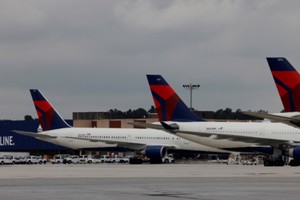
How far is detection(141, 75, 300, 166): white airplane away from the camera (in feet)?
295

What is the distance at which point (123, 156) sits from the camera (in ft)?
487

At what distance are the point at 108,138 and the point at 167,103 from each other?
14484 millimetres

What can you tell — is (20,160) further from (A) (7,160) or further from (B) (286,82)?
(B) (286,82)

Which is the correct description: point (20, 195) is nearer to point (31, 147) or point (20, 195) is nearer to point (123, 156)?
point (123, 156)

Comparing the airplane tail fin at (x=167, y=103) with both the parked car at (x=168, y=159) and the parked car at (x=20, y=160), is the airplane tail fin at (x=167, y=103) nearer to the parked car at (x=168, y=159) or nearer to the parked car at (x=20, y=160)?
the parked car at (x=168, y=159)

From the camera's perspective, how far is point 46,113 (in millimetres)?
120438

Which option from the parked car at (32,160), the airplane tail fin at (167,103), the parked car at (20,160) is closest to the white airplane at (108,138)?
the airplane tail fin at (167,103)

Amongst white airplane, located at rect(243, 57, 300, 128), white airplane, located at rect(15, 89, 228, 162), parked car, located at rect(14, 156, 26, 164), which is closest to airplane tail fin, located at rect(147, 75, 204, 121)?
white airplane, located at rect(15, 89, 228, 162)

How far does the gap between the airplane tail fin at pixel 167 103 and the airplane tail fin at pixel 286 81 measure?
1272 inches

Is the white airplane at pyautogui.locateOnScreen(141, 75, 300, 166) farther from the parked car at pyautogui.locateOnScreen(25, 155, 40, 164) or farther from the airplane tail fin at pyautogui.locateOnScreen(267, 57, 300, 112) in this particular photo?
the parked car at pyautogui.locateOnScreen(25, 155, 40, 164)

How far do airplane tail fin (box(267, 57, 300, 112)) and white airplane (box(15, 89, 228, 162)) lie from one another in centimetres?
3496

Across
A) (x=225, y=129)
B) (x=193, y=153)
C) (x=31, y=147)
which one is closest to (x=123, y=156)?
(x=31, y=147)

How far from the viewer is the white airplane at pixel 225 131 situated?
295 ft

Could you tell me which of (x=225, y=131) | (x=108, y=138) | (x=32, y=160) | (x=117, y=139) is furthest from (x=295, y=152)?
(x=32, y=160)
